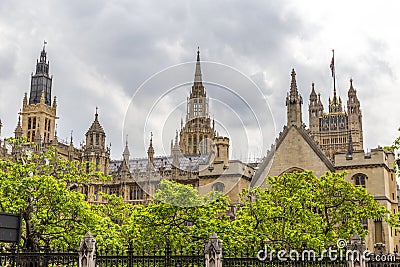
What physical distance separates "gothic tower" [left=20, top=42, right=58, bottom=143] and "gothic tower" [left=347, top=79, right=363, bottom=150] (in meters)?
83.4

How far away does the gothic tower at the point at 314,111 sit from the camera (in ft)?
513

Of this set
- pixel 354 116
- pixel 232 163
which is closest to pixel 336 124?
pixel 354 116

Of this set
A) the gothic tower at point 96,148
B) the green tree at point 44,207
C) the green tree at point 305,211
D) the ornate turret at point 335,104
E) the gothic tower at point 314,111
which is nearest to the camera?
the green tree at point 44,207

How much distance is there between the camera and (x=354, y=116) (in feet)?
485

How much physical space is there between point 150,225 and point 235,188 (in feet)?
74.3

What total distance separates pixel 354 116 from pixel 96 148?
3703 inches

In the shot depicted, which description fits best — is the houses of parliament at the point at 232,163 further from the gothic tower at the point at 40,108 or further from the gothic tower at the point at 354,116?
the gothic tower at the point at 354,116

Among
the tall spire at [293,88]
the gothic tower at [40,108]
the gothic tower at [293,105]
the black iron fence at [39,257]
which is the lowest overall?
the black iron fence at [39,257]

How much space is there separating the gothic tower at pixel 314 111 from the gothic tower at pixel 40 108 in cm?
7840

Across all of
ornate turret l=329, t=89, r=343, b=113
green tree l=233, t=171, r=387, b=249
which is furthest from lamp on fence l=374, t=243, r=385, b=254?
ornate turret l=329, t=89, r=343, b=113

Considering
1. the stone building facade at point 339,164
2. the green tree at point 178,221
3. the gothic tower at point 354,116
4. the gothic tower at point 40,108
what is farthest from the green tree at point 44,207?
the gothic tower at point 354,116

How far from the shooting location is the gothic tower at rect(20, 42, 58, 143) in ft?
374

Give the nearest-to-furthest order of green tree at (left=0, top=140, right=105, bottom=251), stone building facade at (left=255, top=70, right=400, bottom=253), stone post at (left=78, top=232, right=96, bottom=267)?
stone post at (left=78, top=232, right=96, bottom=267) → green tree at (left=0, top=140, right=105, bottom=251) → stone building facade at (left=255, top=70, right=400, bottom=253)

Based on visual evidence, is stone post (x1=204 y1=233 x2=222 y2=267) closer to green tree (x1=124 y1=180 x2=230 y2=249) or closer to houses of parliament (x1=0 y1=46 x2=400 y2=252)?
green tree (x1=124 y1=180 x2=230 y2=249)
